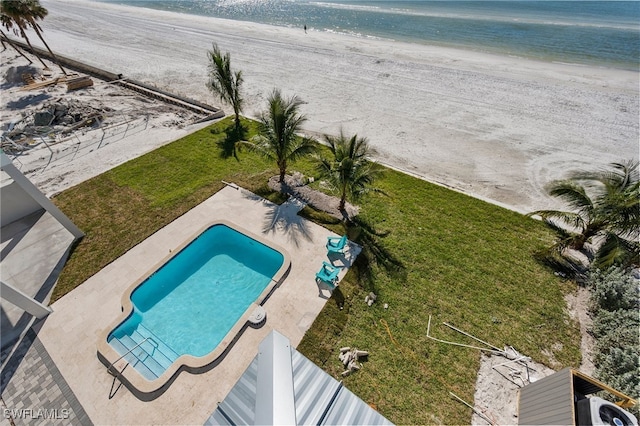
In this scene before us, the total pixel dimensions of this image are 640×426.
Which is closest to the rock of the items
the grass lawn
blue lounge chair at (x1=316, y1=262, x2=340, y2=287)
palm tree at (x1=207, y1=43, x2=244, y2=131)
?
the grass lawn

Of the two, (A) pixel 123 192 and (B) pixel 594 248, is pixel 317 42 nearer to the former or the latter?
(A) pixel 123 192

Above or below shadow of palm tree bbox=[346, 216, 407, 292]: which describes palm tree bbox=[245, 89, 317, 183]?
above

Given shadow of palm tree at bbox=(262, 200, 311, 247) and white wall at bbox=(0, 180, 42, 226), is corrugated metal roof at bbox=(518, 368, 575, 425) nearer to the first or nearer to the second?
shadow of palm tree at bbox=(262, 200, 311, 247)

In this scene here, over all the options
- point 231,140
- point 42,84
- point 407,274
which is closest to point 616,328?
point 407,274

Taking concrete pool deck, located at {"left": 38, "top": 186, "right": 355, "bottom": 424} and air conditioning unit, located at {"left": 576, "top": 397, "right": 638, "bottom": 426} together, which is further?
concrete pool deck, located at {"left": 38, "top": 186, "right": 355, "bottom": 424}

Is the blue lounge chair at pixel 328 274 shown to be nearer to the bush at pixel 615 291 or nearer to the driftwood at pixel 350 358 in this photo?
the driftwood at pixel 350 358

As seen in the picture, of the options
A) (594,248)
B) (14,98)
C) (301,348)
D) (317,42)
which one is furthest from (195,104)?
(594,248)

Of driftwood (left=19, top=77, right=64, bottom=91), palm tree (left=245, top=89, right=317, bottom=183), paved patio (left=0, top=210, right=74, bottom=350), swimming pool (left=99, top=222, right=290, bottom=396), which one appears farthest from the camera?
driftwood (left=19, top=77, right=64, bottom=91)
